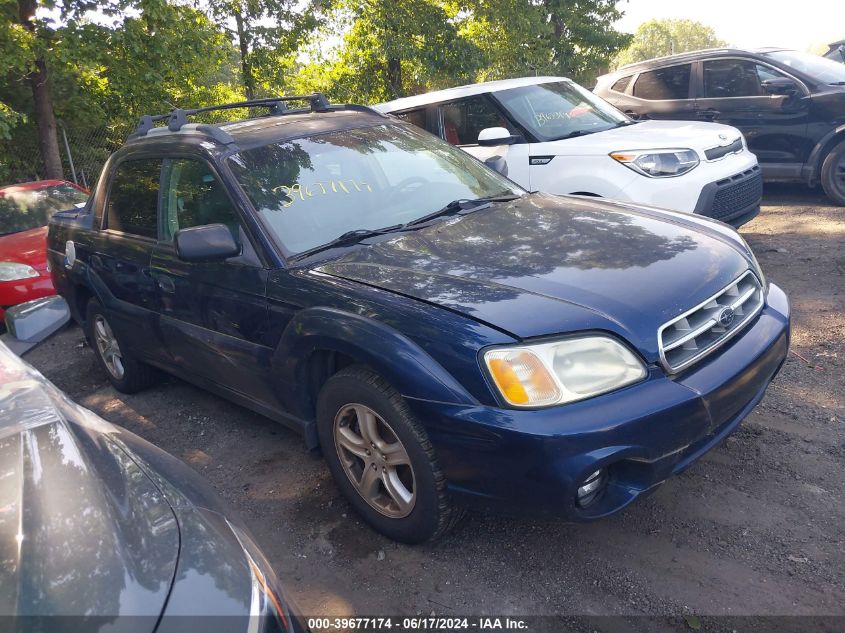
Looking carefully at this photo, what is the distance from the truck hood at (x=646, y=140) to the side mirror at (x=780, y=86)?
186 centimetres

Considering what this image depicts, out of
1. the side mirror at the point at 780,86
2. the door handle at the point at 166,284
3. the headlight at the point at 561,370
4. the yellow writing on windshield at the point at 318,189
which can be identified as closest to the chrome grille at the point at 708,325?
the headlight at the point at 561,370

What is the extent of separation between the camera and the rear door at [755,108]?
789cm

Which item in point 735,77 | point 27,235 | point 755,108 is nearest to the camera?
point 27,235

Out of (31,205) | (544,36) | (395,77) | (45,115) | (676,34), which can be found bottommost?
(31,205)

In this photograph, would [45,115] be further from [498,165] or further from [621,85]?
[498,165]

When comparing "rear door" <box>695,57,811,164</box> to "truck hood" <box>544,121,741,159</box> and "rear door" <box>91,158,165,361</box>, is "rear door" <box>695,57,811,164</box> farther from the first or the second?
"rear door" <box>91,158,165,361</box>

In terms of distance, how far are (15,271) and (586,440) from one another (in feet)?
20.7

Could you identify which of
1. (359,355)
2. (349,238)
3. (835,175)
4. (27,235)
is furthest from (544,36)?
(359,355)

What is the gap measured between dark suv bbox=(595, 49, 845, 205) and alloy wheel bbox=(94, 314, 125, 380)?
6.99 m

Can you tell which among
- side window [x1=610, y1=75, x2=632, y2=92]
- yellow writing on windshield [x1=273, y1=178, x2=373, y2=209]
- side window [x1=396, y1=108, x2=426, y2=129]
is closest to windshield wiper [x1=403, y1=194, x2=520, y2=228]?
yellow writing on windshield [x1=273, y1=178, x2=373, y2=209]

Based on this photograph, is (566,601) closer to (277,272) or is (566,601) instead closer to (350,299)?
(350,299)

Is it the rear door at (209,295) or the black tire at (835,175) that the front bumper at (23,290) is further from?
the black tire at (835,175)

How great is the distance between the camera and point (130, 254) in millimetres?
4285

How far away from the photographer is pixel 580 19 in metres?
19.3
